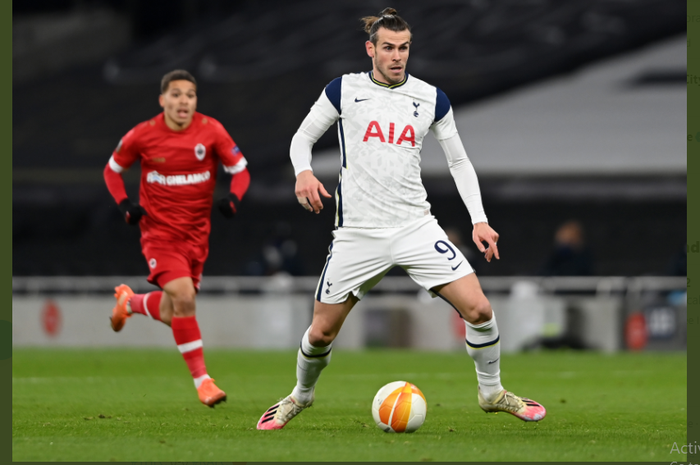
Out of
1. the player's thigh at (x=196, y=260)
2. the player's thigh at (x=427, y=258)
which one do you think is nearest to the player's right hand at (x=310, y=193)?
the player's thigh at (x=427, y=258)

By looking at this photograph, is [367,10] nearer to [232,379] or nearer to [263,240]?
[263,240]

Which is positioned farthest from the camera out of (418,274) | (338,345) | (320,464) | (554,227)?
(554,227)

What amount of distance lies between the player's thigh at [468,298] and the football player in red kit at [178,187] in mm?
2220

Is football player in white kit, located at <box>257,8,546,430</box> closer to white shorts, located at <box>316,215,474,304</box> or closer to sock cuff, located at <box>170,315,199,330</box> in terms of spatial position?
white shorts, located at <box>316,215,474,304</box>

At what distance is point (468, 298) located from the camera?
20.3 ft

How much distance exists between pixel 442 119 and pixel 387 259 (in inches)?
34.4

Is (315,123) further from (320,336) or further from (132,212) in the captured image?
(132,212)

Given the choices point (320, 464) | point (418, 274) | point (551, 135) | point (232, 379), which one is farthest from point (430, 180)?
point (320, 464)

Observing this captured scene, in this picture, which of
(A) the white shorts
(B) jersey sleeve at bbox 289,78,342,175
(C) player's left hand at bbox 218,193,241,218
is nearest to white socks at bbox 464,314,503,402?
(A) the white shorts

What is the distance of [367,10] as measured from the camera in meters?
30.3

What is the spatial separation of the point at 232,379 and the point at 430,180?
1129 centimetres

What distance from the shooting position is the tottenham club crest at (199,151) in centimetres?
813

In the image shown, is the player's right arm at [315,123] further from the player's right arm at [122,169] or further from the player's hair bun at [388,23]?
the player's right arm at [122,169]

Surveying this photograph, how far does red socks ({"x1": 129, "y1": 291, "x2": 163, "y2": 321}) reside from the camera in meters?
8.54
